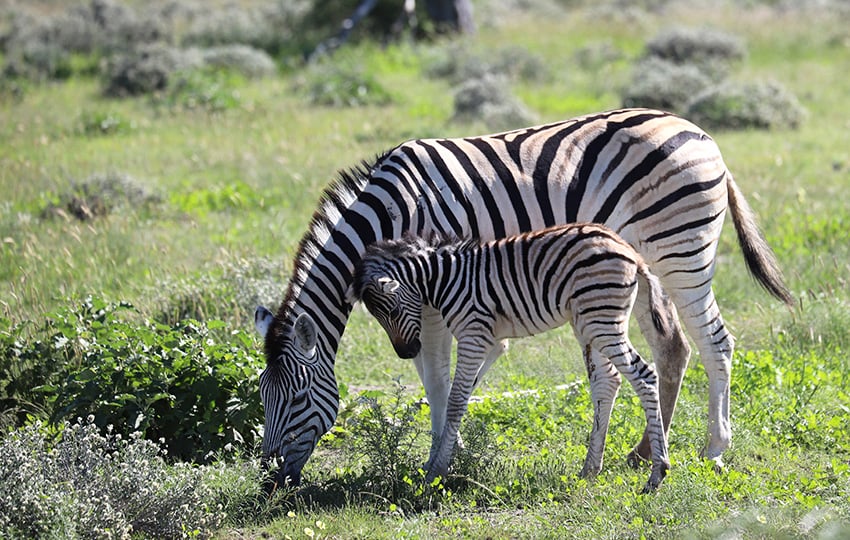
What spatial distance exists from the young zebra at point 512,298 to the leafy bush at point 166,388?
3.99 ft

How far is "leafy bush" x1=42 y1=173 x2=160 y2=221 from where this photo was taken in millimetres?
11312

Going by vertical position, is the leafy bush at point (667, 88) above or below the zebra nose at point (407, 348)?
above

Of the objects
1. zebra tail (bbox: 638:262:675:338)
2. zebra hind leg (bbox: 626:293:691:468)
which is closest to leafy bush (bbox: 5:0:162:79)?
zebra hind leg (bbox: 626:293:691:468)

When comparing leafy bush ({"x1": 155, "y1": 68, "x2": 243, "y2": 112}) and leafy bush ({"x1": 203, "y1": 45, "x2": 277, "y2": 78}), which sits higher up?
leafy bush ({"x1": 203, "y1": 45, "x2": 277, "y2": 78})

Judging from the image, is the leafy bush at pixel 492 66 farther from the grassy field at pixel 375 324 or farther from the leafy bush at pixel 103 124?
the leafy bush at pixel 103 124

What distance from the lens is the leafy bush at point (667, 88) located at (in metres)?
16.5

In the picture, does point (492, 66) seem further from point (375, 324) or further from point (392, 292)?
point (392, 292)

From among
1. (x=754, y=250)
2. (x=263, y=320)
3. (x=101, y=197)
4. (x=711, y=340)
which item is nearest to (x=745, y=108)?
(x=754, y=250)

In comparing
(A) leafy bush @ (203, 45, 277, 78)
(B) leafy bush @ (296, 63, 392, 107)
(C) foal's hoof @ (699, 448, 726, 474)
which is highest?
(A) leafy bush @ (203, 45, 277, 78)

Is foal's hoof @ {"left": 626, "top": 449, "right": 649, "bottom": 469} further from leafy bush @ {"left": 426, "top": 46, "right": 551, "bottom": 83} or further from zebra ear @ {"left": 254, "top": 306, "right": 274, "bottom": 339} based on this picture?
leafy bush @ {"left": 426, "top": 46, "right": 551, "bottom": 83}

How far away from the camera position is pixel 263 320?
19.3 ft

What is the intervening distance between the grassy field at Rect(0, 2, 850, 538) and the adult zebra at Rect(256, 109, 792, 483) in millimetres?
465

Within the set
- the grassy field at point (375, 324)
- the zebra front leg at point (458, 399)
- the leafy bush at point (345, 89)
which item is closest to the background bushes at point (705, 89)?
the grassy field at point (375, 324)

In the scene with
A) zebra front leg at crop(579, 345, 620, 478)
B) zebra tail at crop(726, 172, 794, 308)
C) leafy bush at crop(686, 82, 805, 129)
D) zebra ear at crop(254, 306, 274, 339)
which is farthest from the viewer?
leafy bush at crop(686, 82, 805, 129)
